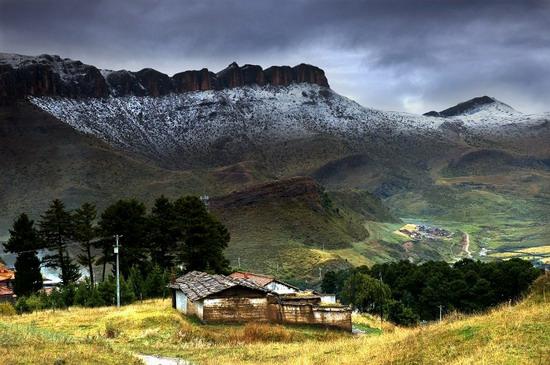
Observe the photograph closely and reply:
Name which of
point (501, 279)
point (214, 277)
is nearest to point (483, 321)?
point (214, 277)

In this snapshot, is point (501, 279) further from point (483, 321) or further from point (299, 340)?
point (483, 321)

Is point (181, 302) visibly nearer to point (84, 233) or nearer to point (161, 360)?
point (161, 360)

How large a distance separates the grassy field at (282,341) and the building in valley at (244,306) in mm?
2374

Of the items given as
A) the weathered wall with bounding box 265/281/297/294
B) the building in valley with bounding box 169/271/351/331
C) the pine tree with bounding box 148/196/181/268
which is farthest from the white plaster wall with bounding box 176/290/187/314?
the weathered wall with bounding box 265/281/297/294

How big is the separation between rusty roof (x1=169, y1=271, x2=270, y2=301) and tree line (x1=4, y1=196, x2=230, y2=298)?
48.5 ft

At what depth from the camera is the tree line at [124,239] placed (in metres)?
59.7

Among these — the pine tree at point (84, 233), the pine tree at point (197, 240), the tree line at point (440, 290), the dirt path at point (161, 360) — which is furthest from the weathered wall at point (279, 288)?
the dirt path at point (161, 360)

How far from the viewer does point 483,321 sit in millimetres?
18094

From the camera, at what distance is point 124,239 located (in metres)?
60.9

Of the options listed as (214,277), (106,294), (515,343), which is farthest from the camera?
(106,294)

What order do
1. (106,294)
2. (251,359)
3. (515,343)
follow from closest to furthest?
(515,343) → (251,359) → (106,294)

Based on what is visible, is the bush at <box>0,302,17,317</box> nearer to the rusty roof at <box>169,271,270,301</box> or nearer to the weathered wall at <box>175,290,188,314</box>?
the rusty roof at <box>169,271,270,301</box>

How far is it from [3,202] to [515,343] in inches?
7959

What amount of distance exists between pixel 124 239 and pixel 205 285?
23.6 meters
